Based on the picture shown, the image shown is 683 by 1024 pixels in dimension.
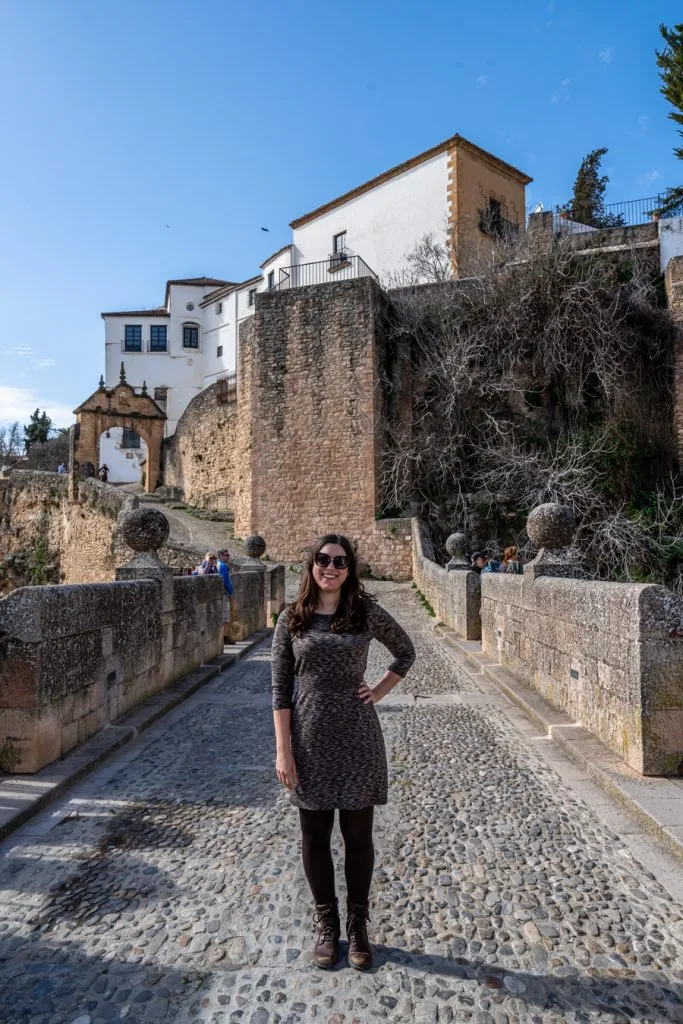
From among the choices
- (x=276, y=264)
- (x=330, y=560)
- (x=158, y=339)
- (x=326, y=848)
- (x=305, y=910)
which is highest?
(x=276, y=264)

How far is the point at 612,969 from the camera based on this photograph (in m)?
2.22

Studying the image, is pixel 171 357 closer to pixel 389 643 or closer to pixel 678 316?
pixel 678 316

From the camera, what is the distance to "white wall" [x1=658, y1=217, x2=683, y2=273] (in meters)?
19.6

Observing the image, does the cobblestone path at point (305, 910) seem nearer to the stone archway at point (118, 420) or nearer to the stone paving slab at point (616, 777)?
the stone paving slab at point (616, 777)

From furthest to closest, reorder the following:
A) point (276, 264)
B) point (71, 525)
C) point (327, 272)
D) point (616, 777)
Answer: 1. point (276, 264)
2. point (327, 272)
3. point (71, 525)
4. point (616, 777)

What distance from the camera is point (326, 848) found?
2398 mm

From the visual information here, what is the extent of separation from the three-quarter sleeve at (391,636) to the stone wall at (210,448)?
2418 cm

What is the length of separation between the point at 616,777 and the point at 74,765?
3.10 metres

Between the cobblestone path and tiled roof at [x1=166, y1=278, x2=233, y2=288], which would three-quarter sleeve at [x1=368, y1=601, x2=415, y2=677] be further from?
tiled roof at [x1=166, y1=278, x2=233, y2=288]

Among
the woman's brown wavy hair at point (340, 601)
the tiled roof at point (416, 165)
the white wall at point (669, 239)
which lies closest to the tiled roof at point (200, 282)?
the tiled roof at point (416, 165)

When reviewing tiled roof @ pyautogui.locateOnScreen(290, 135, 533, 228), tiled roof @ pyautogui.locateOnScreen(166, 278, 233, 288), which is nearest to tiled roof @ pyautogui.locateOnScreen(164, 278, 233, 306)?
tiled roof @ pyautogui.locateOnScreen(166, 278, 233, 288)

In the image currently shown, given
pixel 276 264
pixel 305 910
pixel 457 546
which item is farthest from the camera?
pixel 276 264

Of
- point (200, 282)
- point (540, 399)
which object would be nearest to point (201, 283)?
point (200, 282)

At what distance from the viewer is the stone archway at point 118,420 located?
2909 cm
